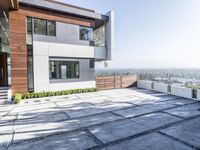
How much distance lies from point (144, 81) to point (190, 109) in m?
7.53

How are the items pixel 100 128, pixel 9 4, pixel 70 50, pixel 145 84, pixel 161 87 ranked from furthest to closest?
1. pixel 145 84
2. pixel 161 87
3. pixel 70 50
4. pixel 9 4
5. pixel 100 128

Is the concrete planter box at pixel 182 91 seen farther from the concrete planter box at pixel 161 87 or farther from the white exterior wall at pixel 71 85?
the white exterior wall at pixel 71 85

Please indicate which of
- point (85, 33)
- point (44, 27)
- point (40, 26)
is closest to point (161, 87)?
point (85, 33)

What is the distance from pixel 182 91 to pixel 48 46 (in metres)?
10.6

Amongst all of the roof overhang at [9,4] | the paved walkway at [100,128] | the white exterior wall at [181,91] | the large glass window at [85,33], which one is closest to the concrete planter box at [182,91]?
the white exterior wall at [181,91]

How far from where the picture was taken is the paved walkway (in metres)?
4.50

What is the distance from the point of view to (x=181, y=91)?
38.2 feet

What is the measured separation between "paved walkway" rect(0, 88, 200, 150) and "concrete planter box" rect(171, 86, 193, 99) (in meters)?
2.85

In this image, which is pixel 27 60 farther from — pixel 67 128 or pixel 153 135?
pixel 153 135

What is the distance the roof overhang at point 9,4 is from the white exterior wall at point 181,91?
12.5 meters

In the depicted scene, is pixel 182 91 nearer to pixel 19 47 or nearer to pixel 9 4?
pixel 19 47

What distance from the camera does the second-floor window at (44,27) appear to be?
11.5 m

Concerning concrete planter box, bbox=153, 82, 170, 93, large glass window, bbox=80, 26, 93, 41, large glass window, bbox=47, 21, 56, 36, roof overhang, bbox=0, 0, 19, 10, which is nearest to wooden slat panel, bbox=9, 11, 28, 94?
roof overhang, bbox=0, 0, 19, 10

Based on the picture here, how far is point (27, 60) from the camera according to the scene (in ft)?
36.5
